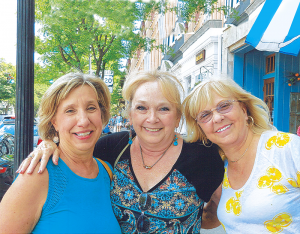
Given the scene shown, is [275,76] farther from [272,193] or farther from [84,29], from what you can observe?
[84,29]

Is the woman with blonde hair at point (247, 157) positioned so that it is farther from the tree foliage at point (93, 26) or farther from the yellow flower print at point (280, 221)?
the tree foliage at point (93, 26)

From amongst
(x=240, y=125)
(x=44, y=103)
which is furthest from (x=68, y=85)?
(x=240, y=125)

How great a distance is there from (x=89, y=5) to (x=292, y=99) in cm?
763

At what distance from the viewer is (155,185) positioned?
2.30m

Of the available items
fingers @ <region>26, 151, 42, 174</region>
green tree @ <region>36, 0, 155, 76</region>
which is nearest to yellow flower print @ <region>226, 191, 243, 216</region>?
fingers @ <region>26, 151, 42, 174</region>

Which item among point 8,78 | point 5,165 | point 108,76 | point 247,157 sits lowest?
point 5,165

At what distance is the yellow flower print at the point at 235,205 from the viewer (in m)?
2.15

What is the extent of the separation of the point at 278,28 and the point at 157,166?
4.27 metres

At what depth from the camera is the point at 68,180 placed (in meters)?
1.91

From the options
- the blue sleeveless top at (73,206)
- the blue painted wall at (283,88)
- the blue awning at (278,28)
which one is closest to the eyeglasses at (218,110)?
the blue sleeveless top at (73,206)

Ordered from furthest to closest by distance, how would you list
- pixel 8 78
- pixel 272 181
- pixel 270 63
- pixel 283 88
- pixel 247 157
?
pixel 270 63 → pixel 283 88 → pixel 8 78 → pixel 247 157 → pixel 272 181

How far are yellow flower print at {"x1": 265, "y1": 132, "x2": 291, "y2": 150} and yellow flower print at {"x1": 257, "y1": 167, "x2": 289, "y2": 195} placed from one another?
180 mm

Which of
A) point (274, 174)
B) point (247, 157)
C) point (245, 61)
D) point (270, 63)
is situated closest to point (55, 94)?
point (247, 157)

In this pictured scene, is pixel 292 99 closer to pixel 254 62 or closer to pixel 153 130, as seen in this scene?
pixel 254 62
